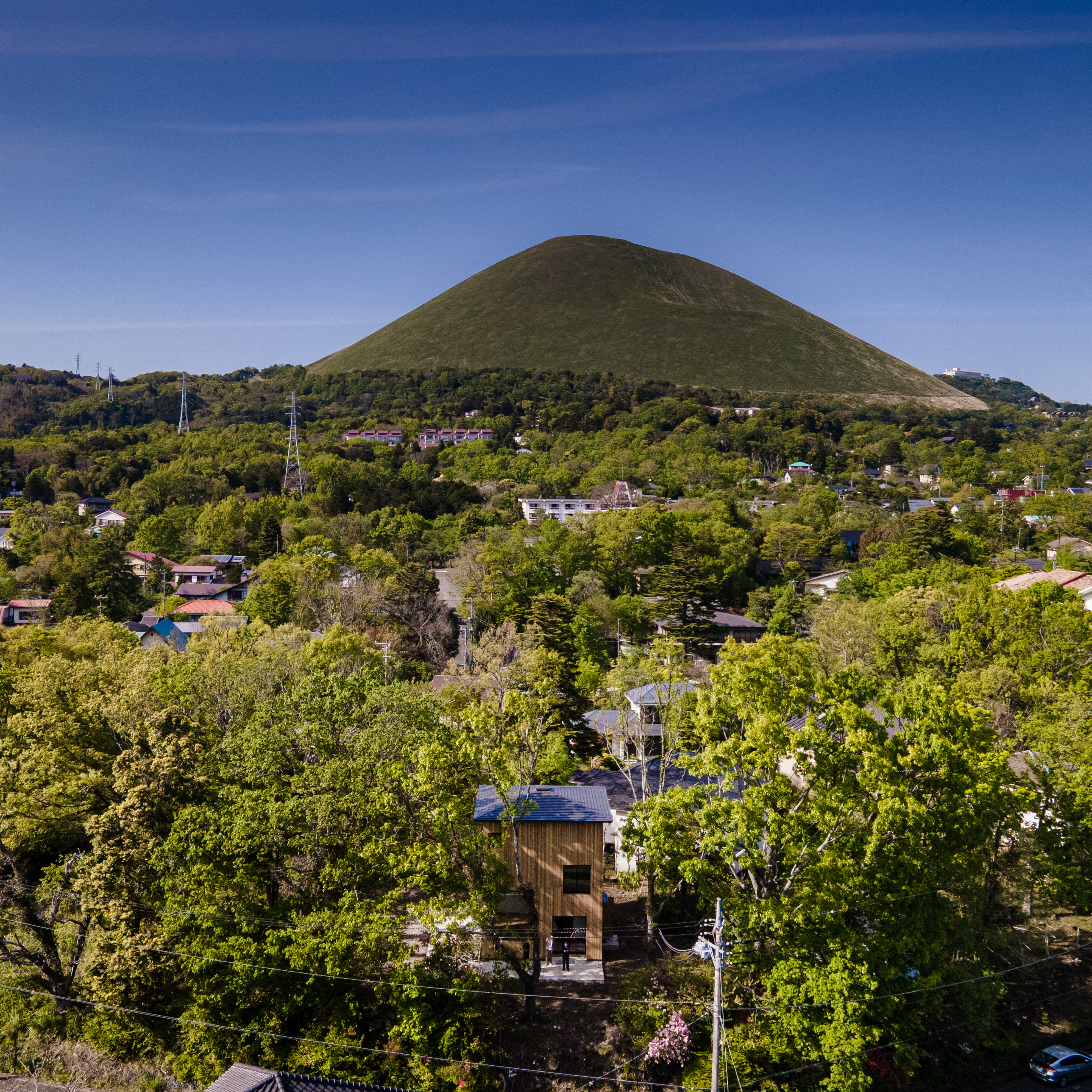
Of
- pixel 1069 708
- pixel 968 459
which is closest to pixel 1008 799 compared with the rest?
pixel 1069 708

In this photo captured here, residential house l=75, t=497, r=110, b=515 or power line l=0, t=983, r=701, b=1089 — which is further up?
residential house l=75, t=497, r=110, b=515

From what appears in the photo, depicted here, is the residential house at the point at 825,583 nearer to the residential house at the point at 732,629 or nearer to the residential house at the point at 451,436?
the residential house at the point at 732,629

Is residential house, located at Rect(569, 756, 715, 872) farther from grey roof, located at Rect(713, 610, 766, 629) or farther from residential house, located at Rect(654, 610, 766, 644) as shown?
grey roof, located at Rect(713, 610, 766, 629)

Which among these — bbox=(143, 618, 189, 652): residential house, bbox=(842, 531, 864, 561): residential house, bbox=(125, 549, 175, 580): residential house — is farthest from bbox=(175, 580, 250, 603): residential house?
bbox=(842, 531, 864, 561): residential house

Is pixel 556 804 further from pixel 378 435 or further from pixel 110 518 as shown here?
pixel 378 435

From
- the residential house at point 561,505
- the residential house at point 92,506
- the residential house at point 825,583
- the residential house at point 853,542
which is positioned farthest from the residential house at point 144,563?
the residential house at point 853,542

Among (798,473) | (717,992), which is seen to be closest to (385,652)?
(717,992)

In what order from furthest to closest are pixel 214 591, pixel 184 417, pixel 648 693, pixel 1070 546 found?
1. pixel 184 417
2. pixel 1070 546
3. pixel 214 591
4. pixel 648 693

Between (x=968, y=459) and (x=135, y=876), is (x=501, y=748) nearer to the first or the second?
(x=135, y=876)
